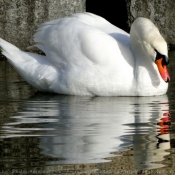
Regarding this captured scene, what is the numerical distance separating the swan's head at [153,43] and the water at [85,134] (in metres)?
0.33

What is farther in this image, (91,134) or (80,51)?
(80,51)

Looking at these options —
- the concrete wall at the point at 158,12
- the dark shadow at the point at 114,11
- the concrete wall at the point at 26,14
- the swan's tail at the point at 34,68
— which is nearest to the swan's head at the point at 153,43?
the swan's tail at the point at 34,68

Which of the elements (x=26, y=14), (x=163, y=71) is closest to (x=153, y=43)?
(x=163, y=71)

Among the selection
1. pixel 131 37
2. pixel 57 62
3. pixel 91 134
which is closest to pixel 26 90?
pixel 57 62

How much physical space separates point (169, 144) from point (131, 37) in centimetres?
275

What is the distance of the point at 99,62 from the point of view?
8.76 metres

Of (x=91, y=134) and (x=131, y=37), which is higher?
(x=131, y=37)

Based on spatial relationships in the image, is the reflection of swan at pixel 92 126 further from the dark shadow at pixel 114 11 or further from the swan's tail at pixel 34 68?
the dark shadow at pixel 114 11

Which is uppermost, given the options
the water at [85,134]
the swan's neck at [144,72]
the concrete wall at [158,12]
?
the concrete wall at [158,12]

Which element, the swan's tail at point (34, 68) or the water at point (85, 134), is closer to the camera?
the water at point (85, 134)

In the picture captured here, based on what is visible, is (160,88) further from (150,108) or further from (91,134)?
(91,134)

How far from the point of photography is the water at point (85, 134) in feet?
19.3

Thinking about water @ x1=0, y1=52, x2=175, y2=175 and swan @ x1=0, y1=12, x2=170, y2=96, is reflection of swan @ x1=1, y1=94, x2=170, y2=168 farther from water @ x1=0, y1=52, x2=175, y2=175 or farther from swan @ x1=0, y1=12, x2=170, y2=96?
swan @ x1=0, y1=12, x2=170, y2=96

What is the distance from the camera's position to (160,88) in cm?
891
